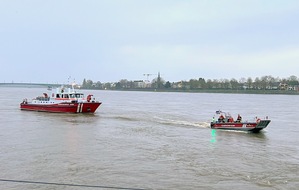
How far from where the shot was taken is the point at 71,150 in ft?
81.8

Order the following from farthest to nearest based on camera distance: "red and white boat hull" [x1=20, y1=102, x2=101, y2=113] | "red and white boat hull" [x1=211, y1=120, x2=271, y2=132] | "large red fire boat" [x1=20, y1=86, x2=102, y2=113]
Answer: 1. "large red fire boat" [x1=20, y1=86, x2=102, y2=113]
2. "red and white boat hull" [x1=20, y1=102, x2=101, y2=113]
3. "red and white boat hull" [x1=211, y1=120, x2=271, y2=132]

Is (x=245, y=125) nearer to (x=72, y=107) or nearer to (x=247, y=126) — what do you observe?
(x=247, y=126)

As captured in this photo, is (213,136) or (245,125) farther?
(245,125)

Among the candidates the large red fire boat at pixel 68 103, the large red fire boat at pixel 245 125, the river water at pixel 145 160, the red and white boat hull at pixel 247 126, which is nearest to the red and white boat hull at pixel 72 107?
the large red fire boat at pixel 68 103

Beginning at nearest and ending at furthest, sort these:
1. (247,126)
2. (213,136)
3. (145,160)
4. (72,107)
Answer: (145,160), (213,136), (247,126), (72,107)

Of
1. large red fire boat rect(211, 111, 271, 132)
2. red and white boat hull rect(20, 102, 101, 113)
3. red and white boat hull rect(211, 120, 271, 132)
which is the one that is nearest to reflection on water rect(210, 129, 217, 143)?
large red fire boat rect(211, 111, 271, 132)

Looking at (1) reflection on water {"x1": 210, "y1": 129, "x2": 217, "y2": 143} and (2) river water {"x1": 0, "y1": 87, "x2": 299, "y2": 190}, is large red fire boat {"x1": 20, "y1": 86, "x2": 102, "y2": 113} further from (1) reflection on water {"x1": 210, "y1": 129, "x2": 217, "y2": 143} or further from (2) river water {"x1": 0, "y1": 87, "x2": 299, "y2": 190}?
(1) reflection on water {"x1": 210, "y1": 129, "x2": 217, "y2": 143}

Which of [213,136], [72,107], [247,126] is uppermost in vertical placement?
[72,107]

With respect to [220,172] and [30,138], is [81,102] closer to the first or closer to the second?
[30,138]

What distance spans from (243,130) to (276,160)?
1403 centimetres

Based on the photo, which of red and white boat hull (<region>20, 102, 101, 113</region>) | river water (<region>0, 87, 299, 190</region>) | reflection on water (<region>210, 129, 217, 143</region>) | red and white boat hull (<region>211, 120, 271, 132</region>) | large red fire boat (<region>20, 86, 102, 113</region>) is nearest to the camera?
river water (<region>0, 87, 299, 190</region>)

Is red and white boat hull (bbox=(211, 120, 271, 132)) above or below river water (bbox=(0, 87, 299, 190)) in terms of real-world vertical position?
above

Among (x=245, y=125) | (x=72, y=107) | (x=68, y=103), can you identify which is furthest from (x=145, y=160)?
(x=68, y=103)

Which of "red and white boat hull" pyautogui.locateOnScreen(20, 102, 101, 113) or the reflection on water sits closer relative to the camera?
the reflection on water
